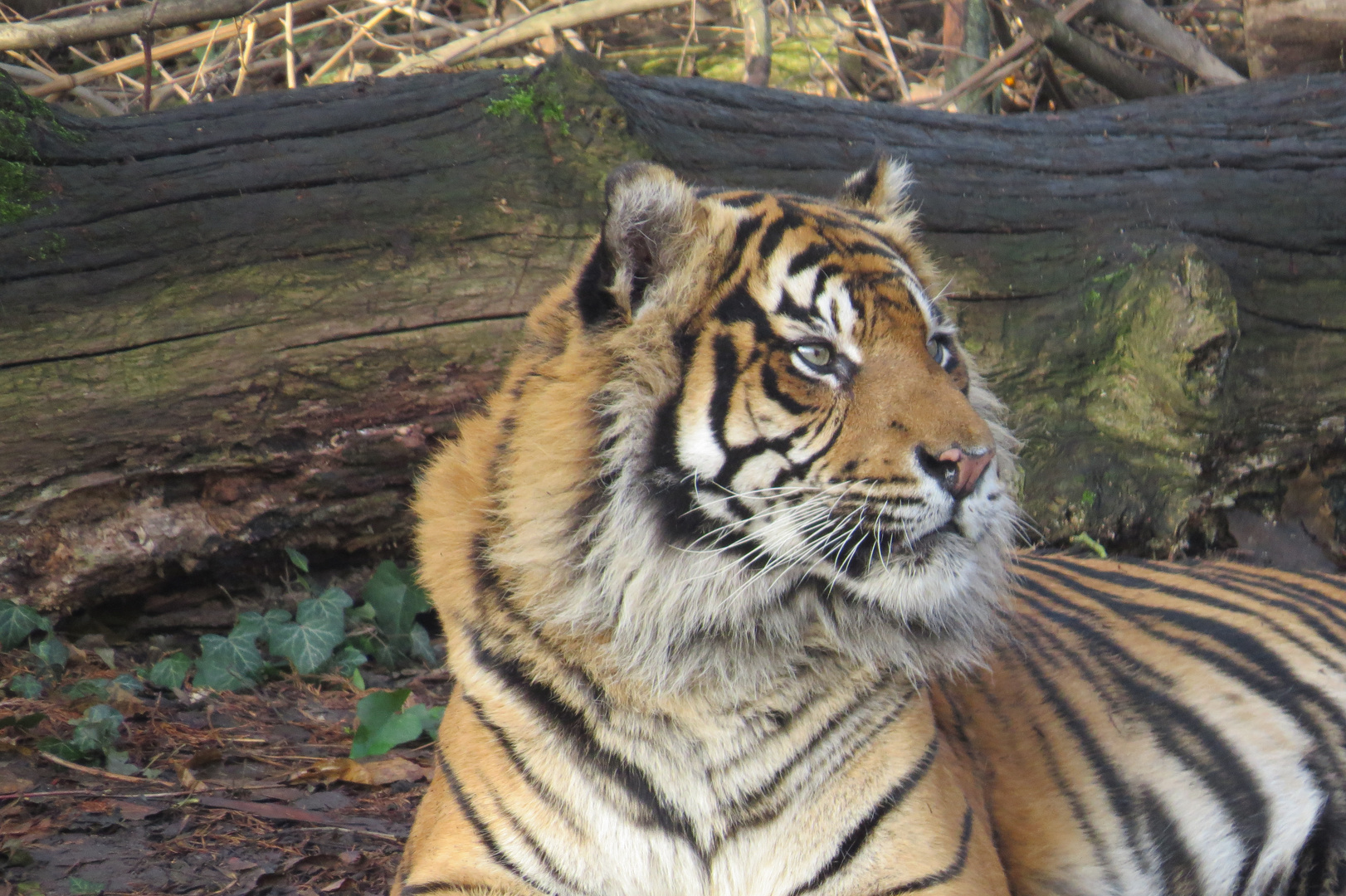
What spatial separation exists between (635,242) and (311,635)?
2.22 m

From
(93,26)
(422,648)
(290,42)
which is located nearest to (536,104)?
(422,648)

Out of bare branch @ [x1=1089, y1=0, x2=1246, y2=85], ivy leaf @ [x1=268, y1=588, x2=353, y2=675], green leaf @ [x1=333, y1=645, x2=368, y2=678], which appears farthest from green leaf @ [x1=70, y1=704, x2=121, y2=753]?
bare branch @ [x1=1089, y1=0, x2=1246, y2=85]

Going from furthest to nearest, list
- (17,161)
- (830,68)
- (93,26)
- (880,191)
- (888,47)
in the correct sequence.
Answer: (830,68)
(888,47)
(93,26)
(17,161)
(880,191)

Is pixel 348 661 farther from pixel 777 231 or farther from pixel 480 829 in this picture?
pixel 777 231

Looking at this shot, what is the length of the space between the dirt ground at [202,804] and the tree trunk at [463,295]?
0.58 meters

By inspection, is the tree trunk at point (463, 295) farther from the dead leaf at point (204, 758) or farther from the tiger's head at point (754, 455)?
the tiger's head at point (754, 455)

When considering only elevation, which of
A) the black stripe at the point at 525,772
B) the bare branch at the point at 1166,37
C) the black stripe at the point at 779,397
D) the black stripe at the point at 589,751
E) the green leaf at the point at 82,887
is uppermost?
the bare branch at the point at 1166,37

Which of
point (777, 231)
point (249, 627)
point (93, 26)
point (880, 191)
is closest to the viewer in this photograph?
point (777, 231)

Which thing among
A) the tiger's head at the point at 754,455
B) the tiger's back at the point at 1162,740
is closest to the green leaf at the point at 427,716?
the tiger's head at the point at 754,455

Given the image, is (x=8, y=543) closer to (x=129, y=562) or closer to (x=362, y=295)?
(x=129, y=562)

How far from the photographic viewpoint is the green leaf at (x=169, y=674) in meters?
3.60

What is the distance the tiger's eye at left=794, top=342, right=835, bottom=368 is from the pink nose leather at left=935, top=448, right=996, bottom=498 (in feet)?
0.90

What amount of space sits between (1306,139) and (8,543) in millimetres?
4931

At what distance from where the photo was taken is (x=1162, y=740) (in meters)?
2.73
